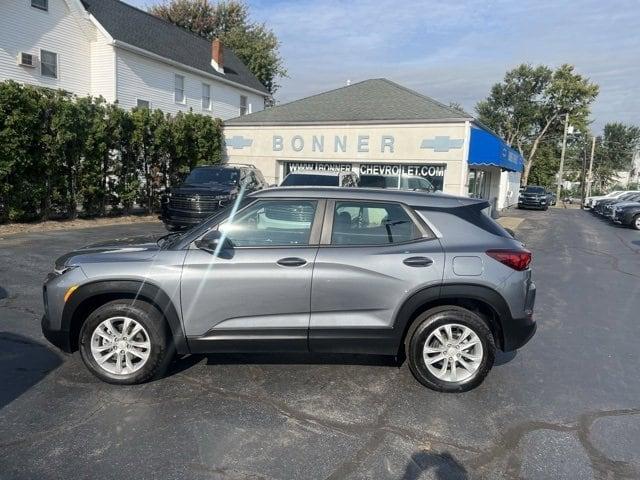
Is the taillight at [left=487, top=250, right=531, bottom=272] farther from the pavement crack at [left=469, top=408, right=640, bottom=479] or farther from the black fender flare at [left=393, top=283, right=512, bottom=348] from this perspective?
the pavement crack at [left=469, top=408, right=640, bottom=479]

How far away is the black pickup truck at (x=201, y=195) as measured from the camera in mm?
12156

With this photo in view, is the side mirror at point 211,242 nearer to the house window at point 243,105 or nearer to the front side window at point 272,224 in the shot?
the front side window at point 272,224

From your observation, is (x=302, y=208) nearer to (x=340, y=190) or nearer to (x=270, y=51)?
(x=340, y=190)

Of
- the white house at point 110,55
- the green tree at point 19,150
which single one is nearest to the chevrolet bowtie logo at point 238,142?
the white house at point 110,55

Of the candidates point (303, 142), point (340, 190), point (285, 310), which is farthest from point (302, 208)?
point (303, 142)

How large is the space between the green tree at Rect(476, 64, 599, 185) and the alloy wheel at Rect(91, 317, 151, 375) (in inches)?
2201

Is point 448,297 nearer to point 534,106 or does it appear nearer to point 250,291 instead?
point 250,291

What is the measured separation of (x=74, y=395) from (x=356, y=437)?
2172 mm

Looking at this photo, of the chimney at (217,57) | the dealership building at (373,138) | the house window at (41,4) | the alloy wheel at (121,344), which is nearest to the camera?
the alloy wheel at (121,344)

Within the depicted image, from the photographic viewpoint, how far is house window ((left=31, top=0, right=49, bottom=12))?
1956 cm

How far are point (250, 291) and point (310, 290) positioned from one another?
463mm

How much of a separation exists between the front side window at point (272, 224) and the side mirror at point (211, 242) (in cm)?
9

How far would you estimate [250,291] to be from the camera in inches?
145

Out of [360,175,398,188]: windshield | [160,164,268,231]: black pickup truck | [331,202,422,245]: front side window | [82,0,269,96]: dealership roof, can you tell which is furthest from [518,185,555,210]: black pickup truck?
[331,202,422,245]: front side window
